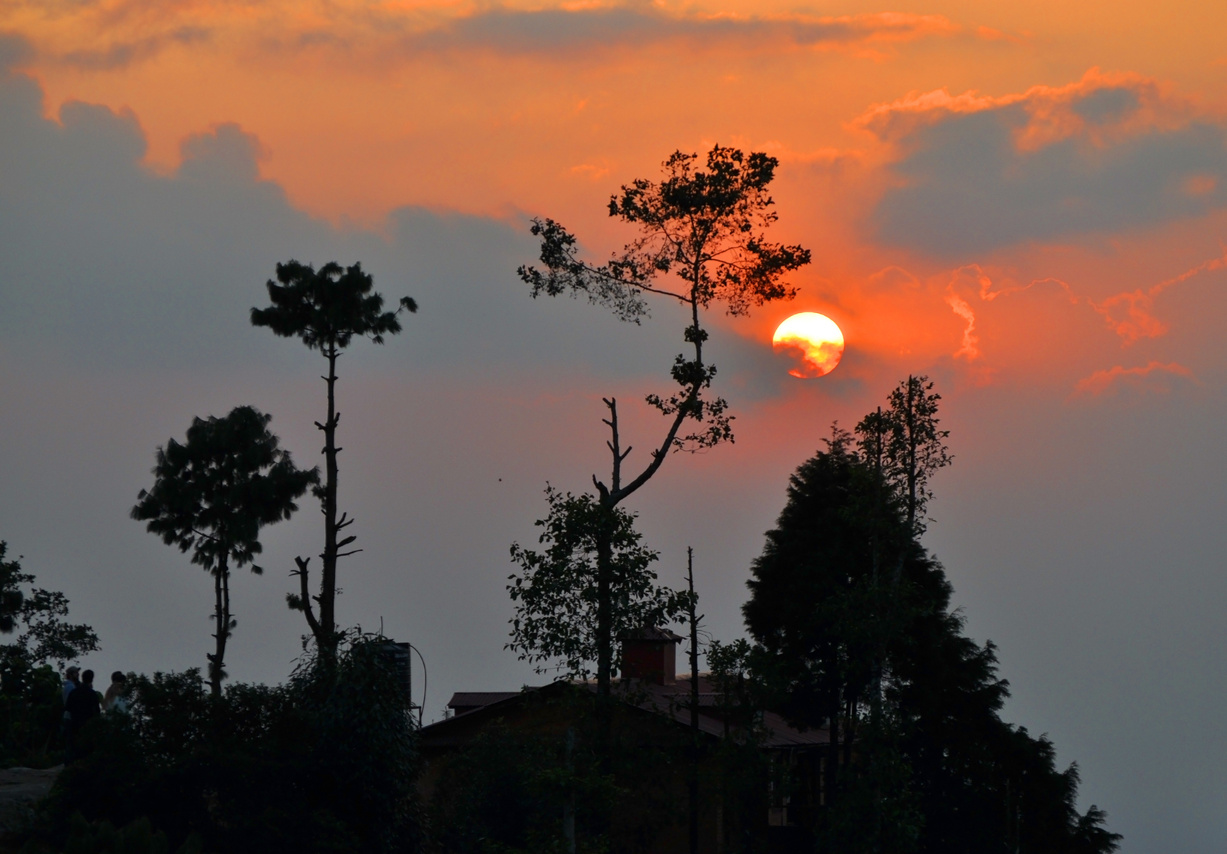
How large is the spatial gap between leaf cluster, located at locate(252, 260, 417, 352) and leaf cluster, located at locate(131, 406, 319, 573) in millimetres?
12205

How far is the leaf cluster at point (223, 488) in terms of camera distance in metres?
57.3

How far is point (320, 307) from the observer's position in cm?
4628

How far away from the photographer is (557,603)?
1443 inches

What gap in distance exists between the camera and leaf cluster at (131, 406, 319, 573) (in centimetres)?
5734

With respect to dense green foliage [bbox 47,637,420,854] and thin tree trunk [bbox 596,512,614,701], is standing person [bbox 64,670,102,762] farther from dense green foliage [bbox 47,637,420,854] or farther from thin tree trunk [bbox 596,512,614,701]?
thin tree trunk [bbox 596,512,614,701]

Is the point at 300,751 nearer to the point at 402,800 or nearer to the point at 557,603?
the point at 402,800

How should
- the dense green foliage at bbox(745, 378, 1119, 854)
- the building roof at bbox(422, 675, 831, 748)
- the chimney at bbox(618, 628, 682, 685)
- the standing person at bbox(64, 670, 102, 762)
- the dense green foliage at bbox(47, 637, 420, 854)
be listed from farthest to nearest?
the chimney at bbox(618, 628, 682, 685)
the dense green foliage at bbox(745, 378, 1119, 854)
the building roof at bbox(422, 675, 831, 748)
the standing person at bbox(64, 670, 102, 762)
the dense green foliage at bbox(47, 637, 420, 854)

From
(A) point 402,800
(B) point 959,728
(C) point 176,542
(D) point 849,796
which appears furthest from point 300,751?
(C) point 176,542

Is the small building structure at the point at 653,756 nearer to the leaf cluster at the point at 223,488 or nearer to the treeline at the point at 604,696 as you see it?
the treeline at the point at 604,696

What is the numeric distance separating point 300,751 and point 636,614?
476 inches

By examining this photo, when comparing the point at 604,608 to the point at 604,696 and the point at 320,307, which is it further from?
the point at 320,307

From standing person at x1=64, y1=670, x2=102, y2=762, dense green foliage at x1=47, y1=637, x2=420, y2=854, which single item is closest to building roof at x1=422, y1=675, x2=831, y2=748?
dense green foliage at x1=47, y1=637, x2=420, y2=854

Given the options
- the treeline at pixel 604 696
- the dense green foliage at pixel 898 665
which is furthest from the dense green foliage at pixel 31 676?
the dense green foliage at pixel 898 665

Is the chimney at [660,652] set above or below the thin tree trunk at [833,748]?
above
